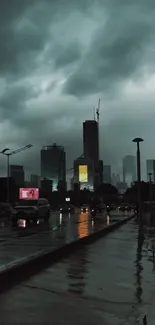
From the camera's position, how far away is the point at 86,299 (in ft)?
28.7

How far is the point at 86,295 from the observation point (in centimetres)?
910

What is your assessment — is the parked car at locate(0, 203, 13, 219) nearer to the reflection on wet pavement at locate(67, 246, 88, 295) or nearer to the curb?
the curb

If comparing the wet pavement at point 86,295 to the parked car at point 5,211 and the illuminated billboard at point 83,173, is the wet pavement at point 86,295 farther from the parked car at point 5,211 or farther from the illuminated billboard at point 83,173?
the illuminated billboard at point 83,173

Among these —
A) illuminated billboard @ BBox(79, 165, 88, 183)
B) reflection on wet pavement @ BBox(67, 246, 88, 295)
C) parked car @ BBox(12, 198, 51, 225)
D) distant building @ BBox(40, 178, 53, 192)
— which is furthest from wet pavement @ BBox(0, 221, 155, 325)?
illuminated billboard @ BBox(79, 165, 88, 183)

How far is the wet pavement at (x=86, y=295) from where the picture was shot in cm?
736

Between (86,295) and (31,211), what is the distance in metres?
32.1

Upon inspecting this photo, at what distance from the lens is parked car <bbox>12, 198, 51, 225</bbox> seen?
39844 millimetres

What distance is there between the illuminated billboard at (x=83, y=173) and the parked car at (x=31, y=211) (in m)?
125

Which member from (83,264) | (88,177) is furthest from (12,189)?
(83,264)

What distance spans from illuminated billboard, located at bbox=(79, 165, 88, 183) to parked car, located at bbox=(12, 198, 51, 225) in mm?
124523

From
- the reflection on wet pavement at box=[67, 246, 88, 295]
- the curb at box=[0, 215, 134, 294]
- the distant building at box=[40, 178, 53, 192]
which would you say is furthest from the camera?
the distant building at box=[40, 178, 53, 192]

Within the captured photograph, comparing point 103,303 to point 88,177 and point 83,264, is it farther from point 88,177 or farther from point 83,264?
point 88,177

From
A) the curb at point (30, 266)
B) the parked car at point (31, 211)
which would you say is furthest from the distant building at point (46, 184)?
the curb at point (30, 266)

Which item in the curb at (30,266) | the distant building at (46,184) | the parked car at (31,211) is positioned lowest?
the curb at (30,266)
